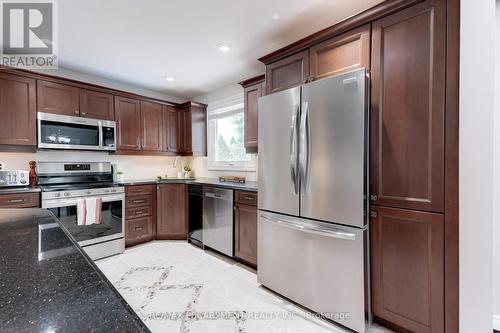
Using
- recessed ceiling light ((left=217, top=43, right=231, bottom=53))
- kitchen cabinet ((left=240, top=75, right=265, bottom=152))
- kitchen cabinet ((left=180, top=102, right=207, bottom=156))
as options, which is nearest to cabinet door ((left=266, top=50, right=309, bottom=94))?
kitchen cabinet ((left=240, top=75, right=265, bottom=152))

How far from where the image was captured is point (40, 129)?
9.27 feet

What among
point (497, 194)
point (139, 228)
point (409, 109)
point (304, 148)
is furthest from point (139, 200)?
point (497, 194)

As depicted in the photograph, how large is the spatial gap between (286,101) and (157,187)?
2.53 meters

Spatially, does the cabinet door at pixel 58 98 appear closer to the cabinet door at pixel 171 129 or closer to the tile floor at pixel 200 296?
the cabinet door at pixel 171 129

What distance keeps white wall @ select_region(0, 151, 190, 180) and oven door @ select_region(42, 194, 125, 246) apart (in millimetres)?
833

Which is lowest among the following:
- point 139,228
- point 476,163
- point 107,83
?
point 139,228

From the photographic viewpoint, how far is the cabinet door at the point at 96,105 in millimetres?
3180

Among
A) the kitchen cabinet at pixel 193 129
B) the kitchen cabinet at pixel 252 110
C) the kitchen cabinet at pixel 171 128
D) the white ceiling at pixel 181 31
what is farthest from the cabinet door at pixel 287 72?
the kitchen cabinet at pixel 171 128

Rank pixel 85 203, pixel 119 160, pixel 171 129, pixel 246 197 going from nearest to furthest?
pixel 246 197, pixel 85 203, pixel 119 160, pixel 171 129

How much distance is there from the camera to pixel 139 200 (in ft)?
11.4

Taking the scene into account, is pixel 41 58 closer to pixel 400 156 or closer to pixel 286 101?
pixel 286 101

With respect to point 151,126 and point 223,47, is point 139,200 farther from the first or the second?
point 223,47

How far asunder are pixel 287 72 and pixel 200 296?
7.56 feet

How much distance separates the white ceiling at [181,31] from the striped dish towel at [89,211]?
1.80 m
